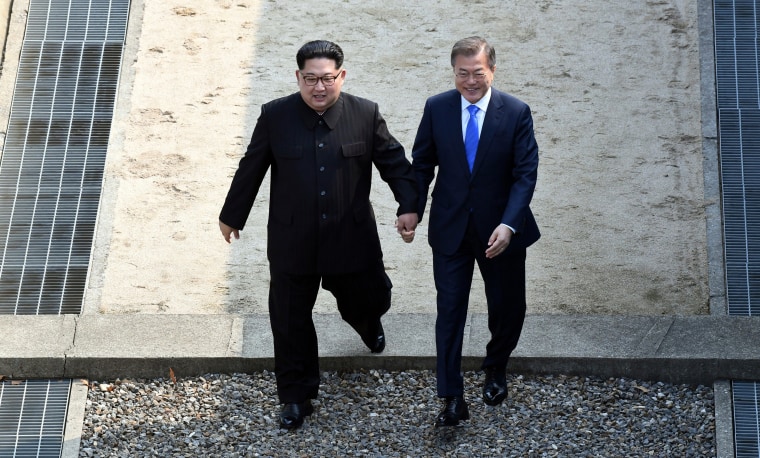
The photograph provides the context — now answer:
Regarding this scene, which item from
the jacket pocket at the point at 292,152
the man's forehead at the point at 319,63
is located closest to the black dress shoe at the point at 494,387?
the jacket pocket at the point at 292,152

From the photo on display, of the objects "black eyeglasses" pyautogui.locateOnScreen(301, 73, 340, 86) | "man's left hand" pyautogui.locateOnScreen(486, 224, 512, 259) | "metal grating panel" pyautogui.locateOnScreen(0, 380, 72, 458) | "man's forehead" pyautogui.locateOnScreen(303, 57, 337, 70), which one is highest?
"man's forehead" pyautogui.locateOnScreen(303, 57, 337, 70)

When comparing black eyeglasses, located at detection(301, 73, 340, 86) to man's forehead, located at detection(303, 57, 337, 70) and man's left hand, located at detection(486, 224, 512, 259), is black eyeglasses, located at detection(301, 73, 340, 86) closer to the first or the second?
man's forehead, located at detection(303, 57, 337, 70)

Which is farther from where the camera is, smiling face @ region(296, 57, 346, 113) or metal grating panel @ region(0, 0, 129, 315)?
metal grating panel @ region(0, 0, 129, 315)

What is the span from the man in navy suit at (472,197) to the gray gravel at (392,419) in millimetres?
295

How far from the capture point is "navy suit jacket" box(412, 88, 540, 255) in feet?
20.4

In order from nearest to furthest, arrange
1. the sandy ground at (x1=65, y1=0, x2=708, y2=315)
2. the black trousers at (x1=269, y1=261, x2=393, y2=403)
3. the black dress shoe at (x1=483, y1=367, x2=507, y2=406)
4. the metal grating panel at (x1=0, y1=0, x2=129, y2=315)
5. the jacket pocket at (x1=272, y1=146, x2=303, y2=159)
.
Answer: the jacket pocket at (x1=272, y1=146, x2=303, y2=159)
the black trousers at (x1=269, y1=261, x2=393, y2=403)
the black dress shoe at (x1=483, y1=367, x2=507, y2=406)
the sandy ground at (x1=65, y1=0, x2=708, y2=315)
the metal grating panel at (x1=0, y1=0, x2=129, y2=315)

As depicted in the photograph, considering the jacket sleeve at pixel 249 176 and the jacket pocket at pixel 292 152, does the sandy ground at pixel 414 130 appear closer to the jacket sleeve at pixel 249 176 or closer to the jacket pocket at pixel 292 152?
the jacket sleeve at pixel 249 176

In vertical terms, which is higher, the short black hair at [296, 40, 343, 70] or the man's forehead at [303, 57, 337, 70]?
the short black hair at [296, 40, 343, 70]

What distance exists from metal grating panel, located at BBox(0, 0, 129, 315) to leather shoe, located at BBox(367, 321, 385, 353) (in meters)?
1.90

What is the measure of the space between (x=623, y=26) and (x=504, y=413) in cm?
420

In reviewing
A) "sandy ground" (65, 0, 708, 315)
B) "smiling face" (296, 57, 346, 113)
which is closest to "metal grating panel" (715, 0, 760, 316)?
"sandy ground" (65, 0, 708, 315)

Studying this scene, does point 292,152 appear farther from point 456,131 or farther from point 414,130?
point 414,130

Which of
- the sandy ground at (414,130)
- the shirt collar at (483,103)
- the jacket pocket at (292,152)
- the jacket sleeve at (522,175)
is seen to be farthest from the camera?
the sandy ground at (414,130)

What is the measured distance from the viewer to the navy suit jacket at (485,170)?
6.22m
